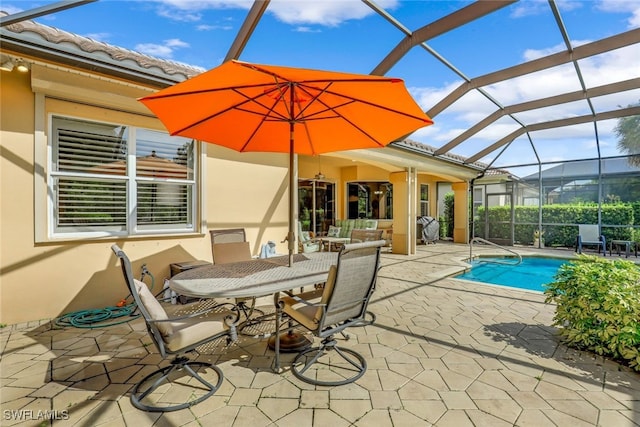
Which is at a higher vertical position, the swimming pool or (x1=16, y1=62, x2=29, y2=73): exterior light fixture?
(x1=16, y1=62, x2=29, y2=73): exterior light fixture

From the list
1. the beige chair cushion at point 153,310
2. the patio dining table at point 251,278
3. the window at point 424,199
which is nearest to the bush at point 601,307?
the patio dining table at point 251,278

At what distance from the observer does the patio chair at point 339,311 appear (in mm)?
2672

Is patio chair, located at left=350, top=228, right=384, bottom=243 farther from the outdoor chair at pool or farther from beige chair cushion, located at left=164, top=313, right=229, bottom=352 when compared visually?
beige chair cushion, located at left=164, top=313, right=229, bottom=352

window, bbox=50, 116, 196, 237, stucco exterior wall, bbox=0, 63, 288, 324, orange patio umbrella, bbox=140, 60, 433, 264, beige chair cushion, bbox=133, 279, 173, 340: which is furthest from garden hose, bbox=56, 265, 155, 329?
orange patio umbrella, bbox=140, 60, 433, 264

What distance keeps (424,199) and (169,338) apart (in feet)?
48.0

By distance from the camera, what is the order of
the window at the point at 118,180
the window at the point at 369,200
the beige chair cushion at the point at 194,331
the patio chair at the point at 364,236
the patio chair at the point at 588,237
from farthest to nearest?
the window at the point at 369,200 < the patio chair at the point at 588,237 < the patio chair at the point at 364,236 < the window at the point at 118,180 < the beige chair cushion at the point at 194,331

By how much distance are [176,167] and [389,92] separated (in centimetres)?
418

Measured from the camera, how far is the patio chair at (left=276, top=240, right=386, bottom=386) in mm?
2672

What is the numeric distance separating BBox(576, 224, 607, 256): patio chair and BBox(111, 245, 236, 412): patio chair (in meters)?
13.1

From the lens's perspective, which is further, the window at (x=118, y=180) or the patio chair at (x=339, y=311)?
the window at (x=118, y=180)

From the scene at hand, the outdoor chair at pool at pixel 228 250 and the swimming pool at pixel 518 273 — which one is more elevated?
the outdoor chair at pool at pixel 228 250

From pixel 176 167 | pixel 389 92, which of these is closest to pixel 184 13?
pixel 176 167

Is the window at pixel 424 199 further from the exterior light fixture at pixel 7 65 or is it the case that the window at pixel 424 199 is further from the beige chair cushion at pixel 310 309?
the exterior light fixture at pixel 7 65

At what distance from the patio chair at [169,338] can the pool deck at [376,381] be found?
0.35ft
